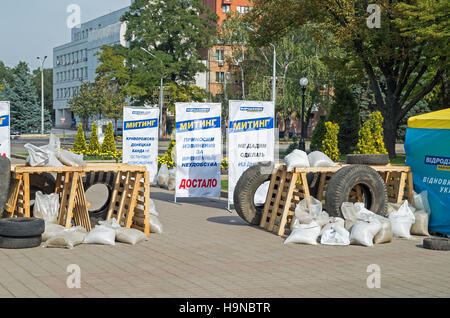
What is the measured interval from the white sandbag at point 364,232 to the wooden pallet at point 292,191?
117 centimetres

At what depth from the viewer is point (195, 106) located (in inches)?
631

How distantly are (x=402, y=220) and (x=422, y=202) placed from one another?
86 centimetres

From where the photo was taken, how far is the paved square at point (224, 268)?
7477 mm

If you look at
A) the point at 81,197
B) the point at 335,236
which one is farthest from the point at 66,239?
the point at 335,236

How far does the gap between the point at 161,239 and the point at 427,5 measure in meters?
19.6

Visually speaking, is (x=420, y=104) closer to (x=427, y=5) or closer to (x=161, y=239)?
(x=427, y=5)

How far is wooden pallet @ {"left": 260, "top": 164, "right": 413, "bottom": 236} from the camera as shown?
11.7 m

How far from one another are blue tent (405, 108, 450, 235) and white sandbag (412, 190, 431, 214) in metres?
0.06

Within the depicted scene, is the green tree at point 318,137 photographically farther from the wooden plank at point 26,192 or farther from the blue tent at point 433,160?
the wooden plank at point 26,192

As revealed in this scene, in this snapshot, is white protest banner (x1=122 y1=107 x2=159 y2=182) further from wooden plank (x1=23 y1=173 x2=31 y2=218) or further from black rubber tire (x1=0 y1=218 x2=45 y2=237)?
black rubber tire (x1=0 y1=218 x2=45 y2=237)

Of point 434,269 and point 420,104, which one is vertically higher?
point 420,104

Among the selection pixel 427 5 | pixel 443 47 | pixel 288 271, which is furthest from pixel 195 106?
pixel 443 47

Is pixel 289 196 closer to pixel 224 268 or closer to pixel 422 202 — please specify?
pixel 422 202

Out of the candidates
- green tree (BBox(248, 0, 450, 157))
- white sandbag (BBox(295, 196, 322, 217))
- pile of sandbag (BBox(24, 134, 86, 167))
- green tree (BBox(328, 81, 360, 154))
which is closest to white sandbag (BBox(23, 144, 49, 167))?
pile of sandbag (BBox(24, 134, 86, 167))
